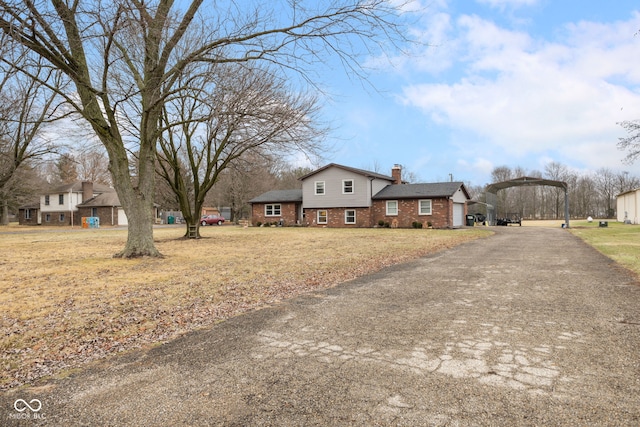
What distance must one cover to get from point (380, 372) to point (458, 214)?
3098 cm

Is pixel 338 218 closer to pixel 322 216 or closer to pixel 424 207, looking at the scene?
pixel 322 216

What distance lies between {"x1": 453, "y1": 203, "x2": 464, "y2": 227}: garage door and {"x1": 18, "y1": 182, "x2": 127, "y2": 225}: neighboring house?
35.6m

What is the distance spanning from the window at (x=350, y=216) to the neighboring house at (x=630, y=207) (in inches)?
925

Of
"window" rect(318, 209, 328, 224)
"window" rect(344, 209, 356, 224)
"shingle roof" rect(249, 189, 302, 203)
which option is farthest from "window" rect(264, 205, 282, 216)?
"window" rect(344, 209, 356, 224)

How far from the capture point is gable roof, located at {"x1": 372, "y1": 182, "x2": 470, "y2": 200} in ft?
96.3

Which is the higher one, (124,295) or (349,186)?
(349,186)

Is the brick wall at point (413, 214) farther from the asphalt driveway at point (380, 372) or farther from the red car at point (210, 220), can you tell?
the asphalt driveway at point (380, 372)

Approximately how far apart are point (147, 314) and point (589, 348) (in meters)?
5.52

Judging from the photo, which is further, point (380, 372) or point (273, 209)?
point (273, 209)

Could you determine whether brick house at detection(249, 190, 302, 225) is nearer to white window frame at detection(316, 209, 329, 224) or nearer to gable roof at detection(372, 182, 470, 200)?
white window frame at detection(316, 209, 329, 224)

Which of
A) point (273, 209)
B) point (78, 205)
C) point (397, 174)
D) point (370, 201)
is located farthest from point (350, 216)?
point (78, 205)

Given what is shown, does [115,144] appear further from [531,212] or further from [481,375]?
[531,212]

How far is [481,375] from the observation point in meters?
3.18

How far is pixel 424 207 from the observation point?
2994 cm
